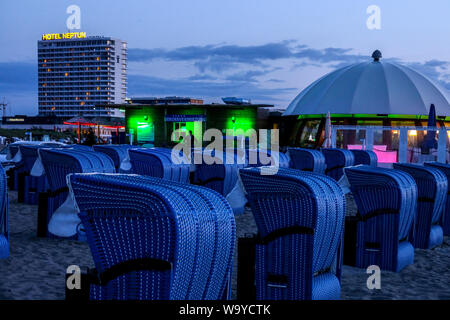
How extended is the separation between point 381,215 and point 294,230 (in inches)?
85.2

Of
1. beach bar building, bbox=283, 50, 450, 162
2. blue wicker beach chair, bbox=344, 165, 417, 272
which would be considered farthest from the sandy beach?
beach bar building, bbox=283, 50, 450, 162

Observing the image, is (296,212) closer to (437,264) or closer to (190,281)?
(190,281)

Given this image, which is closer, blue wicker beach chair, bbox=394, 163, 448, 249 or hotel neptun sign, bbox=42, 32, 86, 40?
blue wicker beach chair, bbox=394, 163, 448, 249

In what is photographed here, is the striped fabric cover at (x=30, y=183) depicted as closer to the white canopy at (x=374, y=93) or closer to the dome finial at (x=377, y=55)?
the white canopy at (x=374, y=93)

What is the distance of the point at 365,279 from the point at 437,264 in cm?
138

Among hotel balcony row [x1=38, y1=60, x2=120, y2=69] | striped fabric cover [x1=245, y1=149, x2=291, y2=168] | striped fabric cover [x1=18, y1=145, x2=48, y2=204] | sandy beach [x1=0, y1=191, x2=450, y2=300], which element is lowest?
sandy beach [x1=0, y1=191, x2=450, y2=300]

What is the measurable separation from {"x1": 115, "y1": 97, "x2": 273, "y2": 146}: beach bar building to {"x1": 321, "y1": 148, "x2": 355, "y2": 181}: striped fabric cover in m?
22.9

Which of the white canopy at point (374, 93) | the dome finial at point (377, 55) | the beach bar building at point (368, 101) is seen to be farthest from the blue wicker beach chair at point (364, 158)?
the dome finial at point (377, 55)

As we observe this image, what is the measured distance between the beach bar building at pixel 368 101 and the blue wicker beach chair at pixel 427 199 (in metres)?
23.9

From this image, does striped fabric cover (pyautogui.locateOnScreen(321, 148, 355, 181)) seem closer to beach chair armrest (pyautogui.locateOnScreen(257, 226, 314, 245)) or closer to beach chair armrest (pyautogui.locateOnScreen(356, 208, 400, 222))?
beach chair armrest (pyautogui.locateOnScreen(356, 208, 400, 222))

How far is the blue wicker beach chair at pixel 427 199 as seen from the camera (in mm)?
6602

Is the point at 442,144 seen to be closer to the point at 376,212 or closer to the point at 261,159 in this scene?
the point at 261,159

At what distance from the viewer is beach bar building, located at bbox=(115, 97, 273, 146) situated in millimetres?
35812
